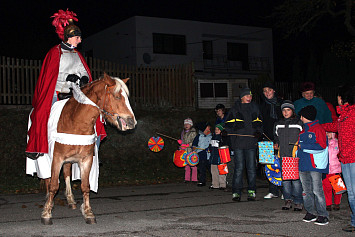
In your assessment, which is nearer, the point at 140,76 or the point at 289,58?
the point at 140,76

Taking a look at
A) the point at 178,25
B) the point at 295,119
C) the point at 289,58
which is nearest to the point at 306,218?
the point at 295,119

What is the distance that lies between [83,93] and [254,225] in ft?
10.5

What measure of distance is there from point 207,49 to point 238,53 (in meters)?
3.48

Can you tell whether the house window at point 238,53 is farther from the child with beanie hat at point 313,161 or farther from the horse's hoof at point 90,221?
the horse's hoof at point 90,221

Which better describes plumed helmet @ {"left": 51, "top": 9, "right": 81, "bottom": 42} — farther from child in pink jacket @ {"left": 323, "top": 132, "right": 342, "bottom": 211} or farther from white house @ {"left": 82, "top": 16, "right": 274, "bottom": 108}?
white house @ {"left": 82, "top": 16, "right": 274, "bottom": 108}

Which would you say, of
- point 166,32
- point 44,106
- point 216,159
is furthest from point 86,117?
point 166,32

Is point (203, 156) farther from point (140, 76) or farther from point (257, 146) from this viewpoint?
point (140, 76)

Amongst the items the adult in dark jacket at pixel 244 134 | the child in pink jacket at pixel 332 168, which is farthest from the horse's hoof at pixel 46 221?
the child in pink jacket at pixel 332 168

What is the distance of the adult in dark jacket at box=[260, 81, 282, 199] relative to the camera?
8828 millimetres

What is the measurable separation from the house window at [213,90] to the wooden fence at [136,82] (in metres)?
15.4

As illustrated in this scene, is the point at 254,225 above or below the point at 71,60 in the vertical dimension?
below

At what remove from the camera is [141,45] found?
2947 cm

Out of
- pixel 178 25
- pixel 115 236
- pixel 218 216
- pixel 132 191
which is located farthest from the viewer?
pixel 178 25

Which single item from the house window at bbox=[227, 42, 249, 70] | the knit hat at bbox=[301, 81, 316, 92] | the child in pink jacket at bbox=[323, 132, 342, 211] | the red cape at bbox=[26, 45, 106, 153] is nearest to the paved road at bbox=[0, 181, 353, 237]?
the child in pink jacket at bbox=[323, 132, 342, 211]
